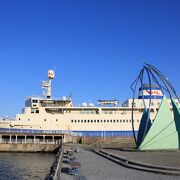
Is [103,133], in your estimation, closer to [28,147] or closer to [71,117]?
[71,117]

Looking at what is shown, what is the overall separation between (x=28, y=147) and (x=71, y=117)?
48.9ft

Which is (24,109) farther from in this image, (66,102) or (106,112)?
(106,112)

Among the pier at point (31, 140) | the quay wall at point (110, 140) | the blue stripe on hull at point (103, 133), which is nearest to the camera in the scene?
the pier at point (31, 140)

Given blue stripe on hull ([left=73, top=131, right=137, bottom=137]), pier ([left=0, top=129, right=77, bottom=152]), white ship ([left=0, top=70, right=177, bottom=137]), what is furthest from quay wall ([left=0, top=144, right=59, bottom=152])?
blue stripe on hull ([left=73, top=131, right=137, bottom=137])

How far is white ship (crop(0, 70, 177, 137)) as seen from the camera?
2502 inches

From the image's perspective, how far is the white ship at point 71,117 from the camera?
63562mm

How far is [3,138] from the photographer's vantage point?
5816 centimetres

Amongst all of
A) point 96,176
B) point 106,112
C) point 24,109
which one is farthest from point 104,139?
point 96,176

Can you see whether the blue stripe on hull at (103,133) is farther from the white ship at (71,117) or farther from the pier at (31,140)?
the pier at (31,140)

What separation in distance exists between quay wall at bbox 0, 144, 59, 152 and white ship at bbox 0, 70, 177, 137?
8.50m

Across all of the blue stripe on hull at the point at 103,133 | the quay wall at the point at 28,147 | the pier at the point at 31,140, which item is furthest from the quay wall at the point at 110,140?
the quay wall at the point at 28,147

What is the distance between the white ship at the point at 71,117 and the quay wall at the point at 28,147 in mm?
8497

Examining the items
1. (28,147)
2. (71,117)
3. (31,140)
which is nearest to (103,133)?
(71,117)

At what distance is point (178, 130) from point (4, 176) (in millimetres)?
19712
